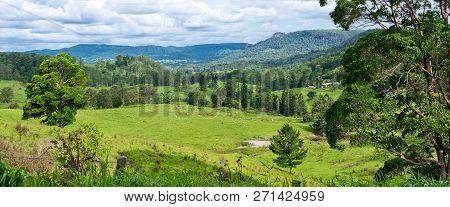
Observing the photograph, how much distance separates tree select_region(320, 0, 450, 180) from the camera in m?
21.3

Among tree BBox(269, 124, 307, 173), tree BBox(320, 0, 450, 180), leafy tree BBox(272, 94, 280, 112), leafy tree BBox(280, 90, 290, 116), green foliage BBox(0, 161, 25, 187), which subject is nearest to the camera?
green foliage BBox(0, 161, 25, 187)

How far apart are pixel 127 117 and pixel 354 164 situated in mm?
61772

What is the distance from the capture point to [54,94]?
5250 cm

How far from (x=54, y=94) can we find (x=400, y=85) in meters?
40.2

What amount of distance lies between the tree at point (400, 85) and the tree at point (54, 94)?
118ft

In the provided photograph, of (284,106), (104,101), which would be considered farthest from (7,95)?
(284,106)

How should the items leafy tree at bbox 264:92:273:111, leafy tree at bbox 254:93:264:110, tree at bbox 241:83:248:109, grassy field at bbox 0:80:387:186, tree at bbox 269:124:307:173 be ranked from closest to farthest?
tree at bbox 269:124:307:173 → grassy field at bbox 0:80:387:186 → leafy tree at bbox 264:92:273:111 → leafy tree at bbox 254:93:264:110 → tree at bbox 241:83:248:109

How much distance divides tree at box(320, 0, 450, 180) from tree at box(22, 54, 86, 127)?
36102mm

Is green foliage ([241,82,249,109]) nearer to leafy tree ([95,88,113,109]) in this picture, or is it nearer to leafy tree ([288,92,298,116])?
leafy tree ([288,92,298,116])

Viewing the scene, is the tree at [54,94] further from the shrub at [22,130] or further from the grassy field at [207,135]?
the shrub at [22,130]

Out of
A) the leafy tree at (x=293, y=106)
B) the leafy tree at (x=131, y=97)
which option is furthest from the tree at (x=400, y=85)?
the leafy tree at (x=131, y=97)

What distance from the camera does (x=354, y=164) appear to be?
6912 cm

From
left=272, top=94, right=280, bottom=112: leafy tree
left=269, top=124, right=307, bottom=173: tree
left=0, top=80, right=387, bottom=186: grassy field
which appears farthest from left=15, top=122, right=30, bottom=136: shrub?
left=272, top=94, right=280, bottom=112: leafy tree
